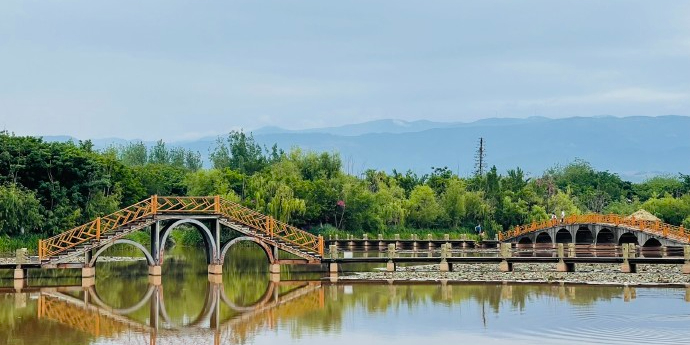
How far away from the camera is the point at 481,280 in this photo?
1881 inches

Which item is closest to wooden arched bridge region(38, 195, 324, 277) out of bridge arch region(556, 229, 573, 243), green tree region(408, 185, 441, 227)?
bridge arch region(556, 229, 573, 243)

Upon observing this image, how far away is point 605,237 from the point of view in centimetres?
7438

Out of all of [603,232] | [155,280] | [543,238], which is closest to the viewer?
[155,280]

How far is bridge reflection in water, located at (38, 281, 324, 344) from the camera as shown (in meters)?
31.5

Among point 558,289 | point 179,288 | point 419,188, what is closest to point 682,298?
point 558,289

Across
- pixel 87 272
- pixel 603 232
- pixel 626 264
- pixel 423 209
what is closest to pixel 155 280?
pixel 87 272

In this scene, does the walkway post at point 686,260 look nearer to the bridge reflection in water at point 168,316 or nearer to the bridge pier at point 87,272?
the bridge reflection in water at point 168,316

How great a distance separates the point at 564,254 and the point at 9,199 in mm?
31019

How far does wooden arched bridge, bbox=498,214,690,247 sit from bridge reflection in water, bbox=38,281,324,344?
24.7m

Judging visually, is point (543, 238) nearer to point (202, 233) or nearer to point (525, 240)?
point (525, 240)

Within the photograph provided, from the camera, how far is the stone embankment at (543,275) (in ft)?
154

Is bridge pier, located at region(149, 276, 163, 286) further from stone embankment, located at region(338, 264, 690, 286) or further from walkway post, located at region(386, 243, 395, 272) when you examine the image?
walkway post, located at region(386, 243, 395, 272)

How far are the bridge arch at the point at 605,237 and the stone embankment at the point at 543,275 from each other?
15947mm

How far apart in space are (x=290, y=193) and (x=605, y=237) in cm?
2455
